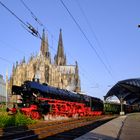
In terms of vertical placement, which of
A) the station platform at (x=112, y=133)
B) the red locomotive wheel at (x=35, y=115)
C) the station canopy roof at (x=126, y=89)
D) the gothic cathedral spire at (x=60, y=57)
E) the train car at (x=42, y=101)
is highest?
the gothic cathedral spire at (x=60, y=57)

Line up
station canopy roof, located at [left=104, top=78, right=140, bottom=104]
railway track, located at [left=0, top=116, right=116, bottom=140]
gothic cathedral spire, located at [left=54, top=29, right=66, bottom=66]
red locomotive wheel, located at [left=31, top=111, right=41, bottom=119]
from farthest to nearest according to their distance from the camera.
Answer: gothic cathedral spire, located at [left=54, top=29, right=66, bottom=66]
station canopy roof, located at [left=104, top=78, right=140, bottom=104]
red locomotive wheel, located at [left=31, top=111, right=41, bottom=119]
railway track, located at [left=0, top=116, right=116, bottom=140]

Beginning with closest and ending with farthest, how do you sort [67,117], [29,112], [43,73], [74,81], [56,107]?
[29,112] → [56,107] → [67,117] → [43,73] → [74,81]

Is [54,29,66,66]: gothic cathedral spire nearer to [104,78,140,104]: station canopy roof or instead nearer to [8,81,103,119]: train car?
[104,78,140,104]: station canopy roof

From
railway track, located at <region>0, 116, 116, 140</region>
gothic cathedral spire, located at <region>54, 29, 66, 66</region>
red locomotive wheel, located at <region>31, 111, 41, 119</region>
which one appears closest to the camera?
railway track, located at <region>0, 116, 116, 140</region>

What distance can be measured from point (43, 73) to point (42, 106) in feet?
357

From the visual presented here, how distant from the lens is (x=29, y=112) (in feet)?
107

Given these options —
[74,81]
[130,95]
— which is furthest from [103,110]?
[74,81]

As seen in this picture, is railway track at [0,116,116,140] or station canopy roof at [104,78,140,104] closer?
railway track at [0,116,116,140]

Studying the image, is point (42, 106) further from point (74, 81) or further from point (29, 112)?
point (74, 81)

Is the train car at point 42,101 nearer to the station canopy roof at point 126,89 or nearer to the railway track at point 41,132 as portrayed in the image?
the railway track at point 41,132

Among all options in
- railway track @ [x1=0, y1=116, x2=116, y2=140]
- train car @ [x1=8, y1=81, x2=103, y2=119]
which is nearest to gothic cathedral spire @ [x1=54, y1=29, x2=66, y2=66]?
train car @ [x1=8, y1=81, x2=103, y2=119]

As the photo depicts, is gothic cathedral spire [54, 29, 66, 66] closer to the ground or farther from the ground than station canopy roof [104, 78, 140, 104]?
farther from the ground

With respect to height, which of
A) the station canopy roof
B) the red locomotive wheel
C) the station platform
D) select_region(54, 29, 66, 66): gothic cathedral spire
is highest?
select_region(54, 29, 66, 66): gothic cathedral spire

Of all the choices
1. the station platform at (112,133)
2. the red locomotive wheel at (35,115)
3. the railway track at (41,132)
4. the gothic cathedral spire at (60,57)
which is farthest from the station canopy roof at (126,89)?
the railway track at (41,132)
